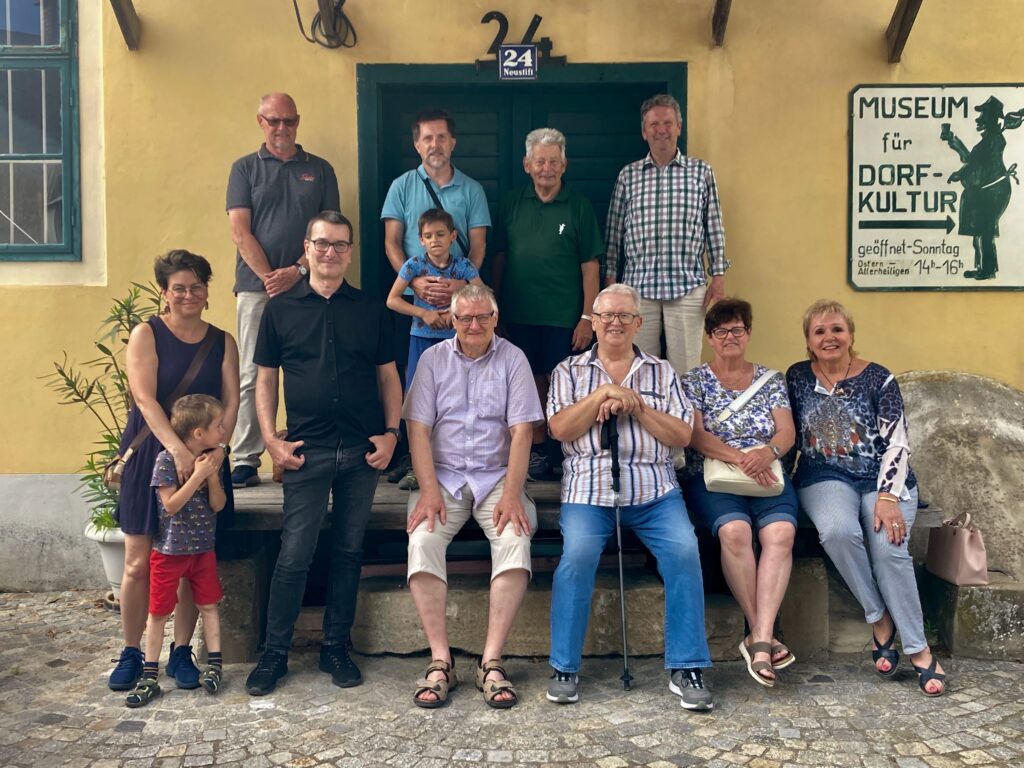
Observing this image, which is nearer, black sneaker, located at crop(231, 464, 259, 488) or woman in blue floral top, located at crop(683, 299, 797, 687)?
woman in blue floral top, located at crop(683, 299, 797, 687)

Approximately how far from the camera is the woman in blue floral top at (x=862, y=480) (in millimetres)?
4129

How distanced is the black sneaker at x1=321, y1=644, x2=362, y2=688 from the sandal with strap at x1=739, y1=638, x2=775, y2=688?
5.31 ft

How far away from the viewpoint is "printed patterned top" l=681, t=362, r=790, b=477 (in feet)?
14.2

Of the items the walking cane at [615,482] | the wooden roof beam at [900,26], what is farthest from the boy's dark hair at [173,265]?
the wooden roof beam at [900,26]

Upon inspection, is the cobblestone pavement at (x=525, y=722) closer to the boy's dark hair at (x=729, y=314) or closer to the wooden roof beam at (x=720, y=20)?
the boy's dark hair at (x=729, y=314)

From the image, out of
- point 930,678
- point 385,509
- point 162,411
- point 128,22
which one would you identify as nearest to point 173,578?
point 162,411

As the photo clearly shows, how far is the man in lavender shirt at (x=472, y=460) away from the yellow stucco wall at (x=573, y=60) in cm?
190

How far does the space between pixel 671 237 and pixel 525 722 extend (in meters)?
2.60

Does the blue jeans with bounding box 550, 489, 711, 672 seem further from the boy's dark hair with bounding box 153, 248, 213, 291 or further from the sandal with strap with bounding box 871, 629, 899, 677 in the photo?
the boy's dark hair with bounding box 153, 248, 213, 291

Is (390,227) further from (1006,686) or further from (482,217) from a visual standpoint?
(1006,686)

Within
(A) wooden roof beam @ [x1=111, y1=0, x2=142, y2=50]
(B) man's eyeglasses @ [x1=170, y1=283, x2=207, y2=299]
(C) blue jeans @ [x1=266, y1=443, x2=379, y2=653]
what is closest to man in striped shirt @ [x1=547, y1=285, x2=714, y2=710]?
(C) blue jeans @ [x1=266, y1=443, x2=379, y2=653]

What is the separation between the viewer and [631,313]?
4.20 m

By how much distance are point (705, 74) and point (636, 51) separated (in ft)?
1.38

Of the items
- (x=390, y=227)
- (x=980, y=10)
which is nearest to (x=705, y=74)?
(x=980, y=10)
